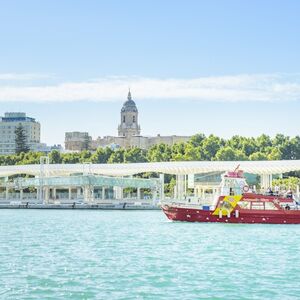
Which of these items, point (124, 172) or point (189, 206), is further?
point (124, 172)

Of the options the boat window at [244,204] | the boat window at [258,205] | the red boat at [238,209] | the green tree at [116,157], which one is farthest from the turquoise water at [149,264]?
the green tree at [116,157]

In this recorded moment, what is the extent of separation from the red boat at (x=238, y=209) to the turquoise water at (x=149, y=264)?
23.8ft

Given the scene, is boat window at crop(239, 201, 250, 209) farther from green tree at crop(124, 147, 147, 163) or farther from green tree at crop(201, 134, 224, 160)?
green tree at crop(124, 147, 147, 163)

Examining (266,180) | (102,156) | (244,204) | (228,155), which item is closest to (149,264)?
(244,204)

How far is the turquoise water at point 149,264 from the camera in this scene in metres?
26.1

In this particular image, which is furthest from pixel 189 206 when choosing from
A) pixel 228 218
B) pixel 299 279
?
pixel 299 279

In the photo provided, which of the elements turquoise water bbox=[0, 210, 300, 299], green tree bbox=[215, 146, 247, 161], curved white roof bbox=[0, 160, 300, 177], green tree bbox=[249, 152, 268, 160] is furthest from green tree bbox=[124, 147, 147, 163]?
turquoise water bbox=[0, 210, 300, 299]

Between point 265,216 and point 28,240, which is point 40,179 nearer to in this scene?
point 265,216

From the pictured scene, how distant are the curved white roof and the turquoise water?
136 feet

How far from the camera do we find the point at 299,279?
28859mm

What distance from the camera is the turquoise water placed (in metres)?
26.1

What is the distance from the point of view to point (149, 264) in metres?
32.4

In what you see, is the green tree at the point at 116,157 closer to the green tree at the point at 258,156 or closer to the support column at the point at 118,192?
the green tree at the point at 258,156

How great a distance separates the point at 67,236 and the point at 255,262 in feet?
50.2
